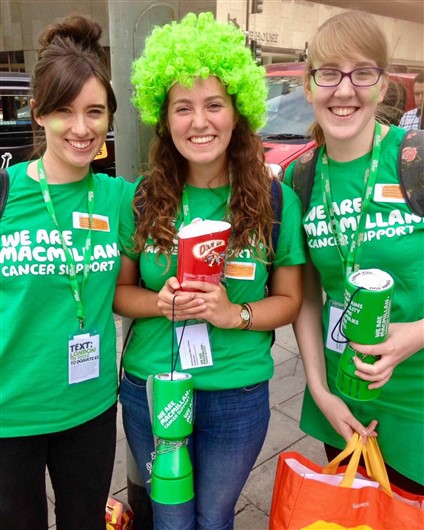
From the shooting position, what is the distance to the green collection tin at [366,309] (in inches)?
57.3

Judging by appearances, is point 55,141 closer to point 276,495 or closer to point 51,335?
point 51,335

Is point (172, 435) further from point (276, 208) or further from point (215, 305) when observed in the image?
point (276, 208)

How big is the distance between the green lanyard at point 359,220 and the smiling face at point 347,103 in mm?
84

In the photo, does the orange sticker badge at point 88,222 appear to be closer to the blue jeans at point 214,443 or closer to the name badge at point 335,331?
the blue jeans at point 214,443

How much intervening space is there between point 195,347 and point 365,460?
684mm

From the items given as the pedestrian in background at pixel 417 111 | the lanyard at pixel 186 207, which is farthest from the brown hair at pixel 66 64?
the pedestrian in background at pixel 417 111

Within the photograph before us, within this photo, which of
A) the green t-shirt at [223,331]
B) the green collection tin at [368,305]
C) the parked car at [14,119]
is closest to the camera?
the green collection tin at [368,305]

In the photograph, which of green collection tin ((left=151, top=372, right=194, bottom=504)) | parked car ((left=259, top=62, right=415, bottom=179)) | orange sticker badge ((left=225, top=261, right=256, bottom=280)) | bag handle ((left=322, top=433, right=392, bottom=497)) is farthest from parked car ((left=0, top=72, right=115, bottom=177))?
bag handle ((left=322, top=433, right=392, bottom=497))

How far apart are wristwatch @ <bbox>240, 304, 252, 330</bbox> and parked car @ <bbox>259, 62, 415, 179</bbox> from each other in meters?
4.06

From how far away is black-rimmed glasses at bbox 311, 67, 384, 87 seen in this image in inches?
65.0

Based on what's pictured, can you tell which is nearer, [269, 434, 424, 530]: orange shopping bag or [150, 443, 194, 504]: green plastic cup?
[269, 434, 424, 530]: orange shopping bag

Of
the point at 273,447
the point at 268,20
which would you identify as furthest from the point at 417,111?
the point at 268,20

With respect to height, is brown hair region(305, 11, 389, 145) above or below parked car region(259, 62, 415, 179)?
above

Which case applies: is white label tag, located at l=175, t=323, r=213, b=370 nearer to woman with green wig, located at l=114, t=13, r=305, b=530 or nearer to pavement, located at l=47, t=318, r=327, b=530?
woman with green wig, located at l=114, t=13, r=305, b=530
